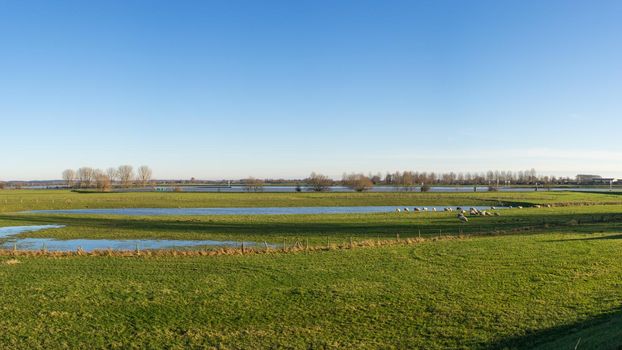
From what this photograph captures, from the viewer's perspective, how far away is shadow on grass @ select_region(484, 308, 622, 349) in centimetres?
1070

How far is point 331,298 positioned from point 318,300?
60 centimetres

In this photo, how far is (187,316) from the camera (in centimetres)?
1583

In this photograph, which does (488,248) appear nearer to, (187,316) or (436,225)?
(436,225)

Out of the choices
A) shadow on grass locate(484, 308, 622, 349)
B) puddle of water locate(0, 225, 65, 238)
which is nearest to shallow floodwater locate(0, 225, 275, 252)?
puddle of water locate(0, 225, 65, 238)

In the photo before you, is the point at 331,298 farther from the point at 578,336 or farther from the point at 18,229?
the point at 18,229

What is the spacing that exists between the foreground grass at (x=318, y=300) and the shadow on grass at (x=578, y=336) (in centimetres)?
5

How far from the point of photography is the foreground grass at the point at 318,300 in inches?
535

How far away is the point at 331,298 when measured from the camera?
18.1 m

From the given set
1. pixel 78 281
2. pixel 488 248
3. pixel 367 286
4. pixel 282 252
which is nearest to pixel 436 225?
pixel 488 248

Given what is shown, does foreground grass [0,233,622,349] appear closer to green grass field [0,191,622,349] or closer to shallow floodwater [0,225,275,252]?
green grass field [0,191,622,349]

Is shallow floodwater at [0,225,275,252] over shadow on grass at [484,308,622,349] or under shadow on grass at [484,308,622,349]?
under

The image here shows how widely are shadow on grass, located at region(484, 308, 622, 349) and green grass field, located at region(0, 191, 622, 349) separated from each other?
6 cm

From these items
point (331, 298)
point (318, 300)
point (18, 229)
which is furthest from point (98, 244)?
point (331, 298)

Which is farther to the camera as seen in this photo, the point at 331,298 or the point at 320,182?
the point at 320,182
